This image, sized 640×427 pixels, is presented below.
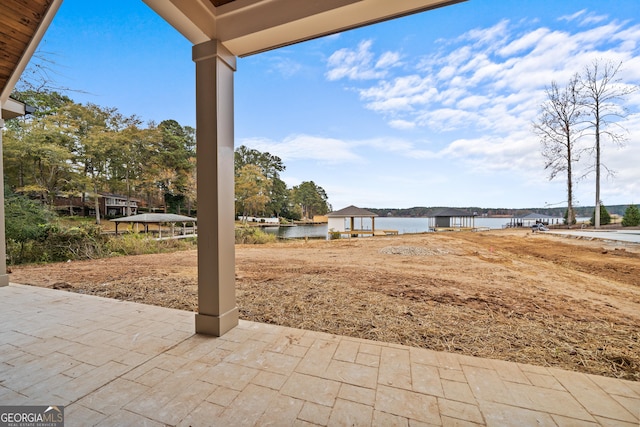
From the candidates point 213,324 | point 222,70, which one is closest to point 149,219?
point 213,324

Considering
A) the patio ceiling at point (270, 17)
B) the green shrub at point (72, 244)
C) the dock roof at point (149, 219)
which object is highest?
the patio ceiling at point (270, 17)

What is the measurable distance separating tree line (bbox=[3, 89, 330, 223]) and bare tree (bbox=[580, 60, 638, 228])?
20.7 metres

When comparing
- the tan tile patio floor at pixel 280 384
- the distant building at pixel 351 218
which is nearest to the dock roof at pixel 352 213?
the distant building at pixel 351 218

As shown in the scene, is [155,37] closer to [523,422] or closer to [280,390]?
[280,390]

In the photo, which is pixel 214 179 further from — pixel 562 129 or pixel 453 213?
pixel 453 213

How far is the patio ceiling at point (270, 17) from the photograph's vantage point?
175 centimetres

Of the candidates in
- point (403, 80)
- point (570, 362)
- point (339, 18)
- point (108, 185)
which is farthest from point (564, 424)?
point (108, 185)

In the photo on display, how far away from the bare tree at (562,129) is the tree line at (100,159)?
20.6 metres

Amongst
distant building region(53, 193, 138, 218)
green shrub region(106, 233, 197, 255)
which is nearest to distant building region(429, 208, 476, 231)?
green shrub region(106, 233, 197, 255)

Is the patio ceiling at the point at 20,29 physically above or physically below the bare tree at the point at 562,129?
below

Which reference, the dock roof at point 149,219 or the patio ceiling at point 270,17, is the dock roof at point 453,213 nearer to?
the dock roof at point 149,219

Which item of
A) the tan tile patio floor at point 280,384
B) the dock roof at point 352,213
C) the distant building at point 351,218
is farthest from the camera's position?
the dock roof at point 352,213

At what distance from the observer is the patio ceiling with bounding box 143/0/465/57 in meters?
1.75

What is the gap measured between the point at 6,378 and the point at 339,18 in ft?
11.1
